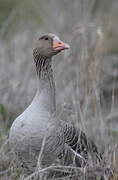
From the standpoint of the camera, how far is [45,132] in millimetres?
4703

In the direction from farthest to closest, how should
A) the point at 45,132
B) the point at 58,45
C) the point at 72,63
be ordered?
the point at 72,63, the point at 58,45, the point at 45,132

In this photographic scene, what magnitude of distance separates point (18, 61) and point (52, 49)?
3597mm

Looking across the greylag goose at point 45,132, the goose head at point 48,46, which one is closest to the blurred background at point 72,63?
the greylag goose at point 45,132

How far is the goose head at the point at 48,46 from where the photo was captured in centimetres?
504

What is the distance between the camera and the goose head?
5039 millimetres

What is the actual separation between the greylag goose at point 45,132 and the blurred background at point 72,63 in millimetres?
175

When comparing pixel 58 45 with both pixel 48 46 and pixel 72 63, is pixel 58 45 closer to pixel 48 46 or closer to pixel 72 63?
pixel 48 46

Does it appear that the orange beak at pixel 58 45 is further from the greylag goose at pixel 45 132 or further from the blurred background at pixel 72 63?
the blurred background at pixel 72 63

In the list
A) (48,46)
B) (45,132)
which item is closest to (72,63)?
(48,46)

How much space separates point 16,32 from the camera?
11.2 metres

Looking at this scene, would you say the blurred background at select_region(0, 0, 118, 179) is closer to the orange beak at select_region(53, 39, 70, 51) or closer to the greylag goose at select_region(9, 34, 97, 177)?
the greylag goose at select_region(9, 34, 97, 177)

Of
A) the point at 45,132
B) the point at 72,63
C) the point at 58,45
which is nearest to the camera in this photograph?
the point at 45,132

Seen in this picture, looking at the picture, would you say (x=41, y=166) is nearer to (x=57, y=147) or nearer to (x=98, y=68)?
(x=57, y=147)

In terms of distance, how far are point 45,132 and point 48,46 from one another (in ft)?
2.42
